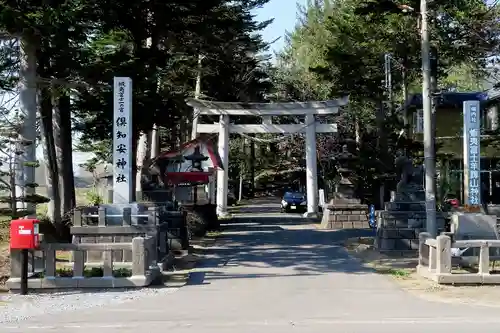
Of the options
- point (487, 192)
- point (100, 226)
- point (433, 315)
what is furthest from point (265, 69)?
point (433, 315)

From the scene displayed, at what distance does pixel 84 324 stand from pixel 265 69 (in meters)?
37.4

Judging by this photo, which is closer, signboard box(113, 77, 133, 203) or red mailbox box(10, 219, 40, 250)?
red mailbox box(10, 219, 40, 250)

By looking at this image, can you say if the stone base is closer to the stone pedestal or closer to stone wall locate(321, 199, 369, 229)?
the stone pedestal

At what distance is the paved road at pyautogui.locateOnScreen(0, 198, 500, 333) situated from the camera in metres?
8.84

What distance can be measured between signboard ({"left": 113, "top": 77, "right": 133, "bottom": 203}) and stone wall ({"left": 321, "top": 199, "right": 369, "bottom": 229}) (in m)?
14.6

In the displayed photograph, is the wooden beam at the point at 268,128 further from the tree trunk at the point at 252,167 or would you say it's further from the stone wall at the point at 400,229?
the tree trunk at the point at 252,167

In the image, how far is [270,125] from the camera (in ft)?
111

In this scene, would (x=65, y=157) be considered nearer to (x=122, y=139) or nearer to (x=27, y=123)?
(x=27, y=123)

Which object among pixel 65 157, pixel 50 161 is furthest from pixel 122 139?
pixel 65 157

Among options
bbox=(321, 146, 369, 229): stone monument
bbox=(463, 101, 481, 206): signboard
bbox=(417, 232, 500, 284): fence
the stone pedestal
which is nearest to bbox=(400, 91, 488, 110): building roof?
bbox=(321, 146, 369, 229): stone monument

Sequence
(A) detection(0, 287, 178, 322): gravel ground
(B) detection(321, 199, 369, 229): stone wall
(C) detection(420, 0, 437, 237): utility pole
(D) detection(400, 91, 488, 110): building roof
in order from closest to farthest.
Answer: (A) detection(0, 287, 178, 322): gravel ground < (C) detection(420, 0, 437, 237): utility pole < (B) detection(321, 199, 369, 229): stone wall < (D) detection(400, 91, 488, 110): building roof

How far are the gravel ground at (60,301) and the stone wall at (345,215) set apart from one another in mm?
16649

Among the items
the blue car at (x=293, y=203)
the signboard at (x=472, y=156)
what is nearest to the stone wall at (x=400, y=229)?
the signboard at (x=472, y=156)

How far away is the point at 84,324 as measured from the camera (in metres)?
9.06
